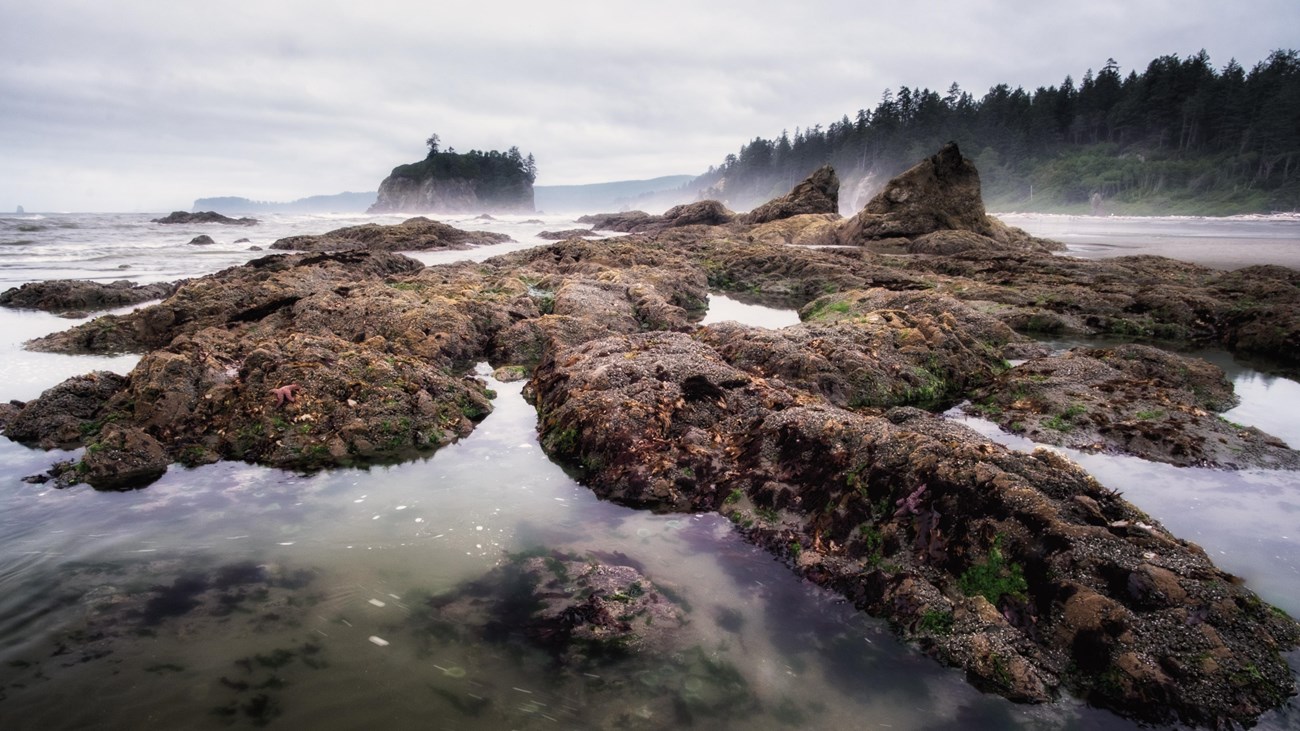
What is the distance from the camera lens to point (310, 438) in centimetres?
758

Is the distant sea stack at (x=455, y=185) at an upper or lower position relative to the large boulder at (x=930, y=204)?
upper

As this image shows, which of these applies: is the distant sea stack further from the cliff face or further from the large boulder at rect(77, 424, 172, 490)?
the large boulder at rect(77, 424, 172, 490)

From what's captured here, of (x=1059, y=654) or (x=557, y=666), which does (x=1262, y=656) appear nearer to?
(x=1059, y=654)

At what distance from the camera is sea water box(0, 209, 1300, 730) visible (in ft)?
12.5

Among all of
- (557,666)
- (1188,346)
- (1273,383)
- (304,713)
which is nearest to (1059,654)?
(557,666)

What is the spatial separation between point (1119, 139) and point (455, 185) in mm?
132938

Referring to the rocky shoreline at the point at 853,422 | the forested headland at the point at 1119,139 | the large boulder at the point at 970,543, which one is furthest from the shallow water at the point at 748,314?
the forested headland at the point at 1119,139

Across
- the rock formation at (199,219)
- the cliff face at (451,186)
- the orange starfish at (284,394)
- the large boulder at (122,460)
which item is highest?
the cliff face at (451,186)

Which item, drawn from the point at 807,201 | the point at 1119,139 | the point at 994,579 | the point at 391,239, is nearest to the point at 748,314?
the point at 994,579

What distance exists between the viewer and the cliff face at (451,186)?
13238 cm

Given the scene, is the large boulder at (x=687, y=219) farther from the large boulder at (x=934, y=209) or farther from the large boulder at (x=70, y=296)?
the large boulder at (x=70, y=296)

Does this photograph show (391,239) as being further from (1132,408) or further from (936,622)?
(936,622)

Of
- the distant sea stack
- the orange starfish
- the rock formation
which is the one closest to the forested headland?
the distant sea stack

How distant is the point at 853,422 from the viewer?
652 cm
